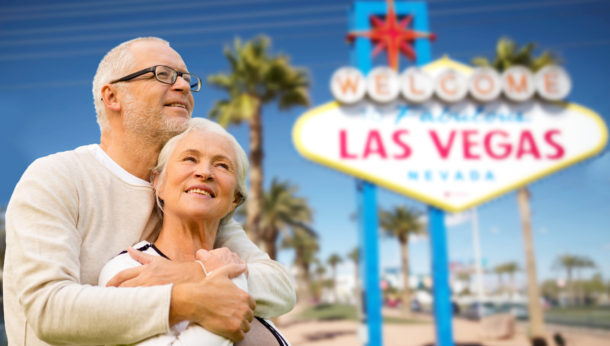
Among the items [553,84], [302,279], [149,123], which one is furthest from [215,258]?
[302,279]

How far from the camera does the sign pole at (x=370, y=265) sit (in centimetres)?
968

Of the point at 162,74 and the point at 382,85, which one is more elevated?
the point at 382,85

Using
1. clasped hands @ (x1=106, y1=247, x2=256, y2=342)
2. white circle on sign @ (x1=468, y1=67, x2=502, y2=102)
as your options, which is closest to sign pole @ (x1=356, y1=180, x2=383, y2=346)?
white circle on sign @ (x1=468, y1=67, x2=502, y2=102)

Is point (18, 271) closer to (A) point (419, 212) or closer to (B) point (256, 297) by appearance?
(B) point (256, 297)

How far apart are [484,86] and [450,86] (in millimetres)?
755

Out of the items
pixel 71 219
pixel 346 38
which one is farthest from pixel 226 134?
pixel 346 38

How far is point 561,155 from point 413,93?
3.39 meters

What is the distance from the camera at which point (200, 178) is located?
1774mm

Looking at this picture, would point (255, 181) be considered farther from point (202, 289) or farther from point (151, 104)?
point (202, 289)

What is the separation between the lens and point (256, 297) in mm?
1752

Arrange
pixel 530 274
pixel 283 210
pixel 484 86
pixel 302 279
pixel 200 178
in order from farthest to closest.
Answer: pixel 302 279 → pixel 283 210 → pixel 530 274 → pixel 484 86 → pixel 200 178

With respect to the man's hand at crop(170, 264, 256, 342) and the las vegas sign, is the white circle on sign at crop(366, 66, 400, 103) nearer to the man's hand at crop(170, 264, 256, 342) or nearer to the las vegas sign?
the las vegas sign

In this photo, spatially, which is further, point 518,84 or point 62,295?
point 518,84

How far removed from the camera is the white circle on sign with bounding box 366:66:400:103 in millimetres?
10227
